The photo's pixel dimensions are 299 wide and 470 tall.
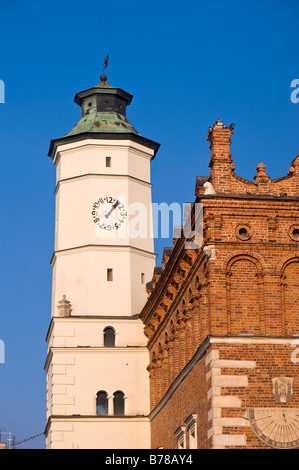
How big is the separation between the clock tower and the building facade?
0.18 feet

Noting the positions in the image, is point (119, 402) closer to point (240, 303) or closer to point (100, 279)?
point (100, 279)

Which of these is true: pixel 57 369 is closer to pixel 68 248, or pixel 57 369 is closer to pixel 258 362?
pixel 68 248

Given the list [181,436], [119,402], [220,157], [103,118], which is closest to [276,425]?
[181,436]

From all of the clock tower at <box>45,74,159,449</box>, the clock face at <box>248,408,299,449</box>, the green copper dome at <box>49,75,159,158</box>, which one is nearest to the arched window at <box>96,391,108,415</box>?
the clock tower at <box>45,74,159,449</box>

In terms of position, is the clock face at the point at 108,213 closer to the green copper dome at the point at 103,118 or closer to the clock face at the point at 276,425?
the green copper dome at the point at 103,118

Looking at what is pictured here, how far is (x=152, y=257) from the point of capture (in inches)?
2143

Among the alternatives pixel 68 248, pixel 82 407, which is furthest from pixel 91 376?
pixel 68 248

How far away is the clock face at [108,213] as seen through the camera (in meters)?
53.5

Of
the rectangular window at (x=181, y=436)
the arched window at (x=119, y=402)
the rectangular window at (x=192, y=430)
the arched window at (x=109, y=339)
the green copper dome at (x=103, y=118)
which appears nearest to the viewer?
the rectangular window at (x=192, y=430)

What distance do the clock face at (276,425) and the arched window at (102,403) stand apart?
56.2ft

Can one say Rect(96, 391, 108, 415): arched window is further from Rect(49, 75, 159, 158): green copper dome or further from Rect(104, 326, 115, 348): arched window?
Rect(49, 75, 159, 158): green copper dome

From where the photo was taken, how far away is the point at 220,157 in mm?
36781

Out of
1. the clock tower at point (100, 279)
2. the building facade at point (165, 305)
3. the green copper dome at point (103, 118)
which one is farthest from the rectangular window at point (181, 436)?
the green copper dome at point (103, 118)

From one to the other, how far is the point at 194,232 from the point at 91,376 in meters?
14.9
